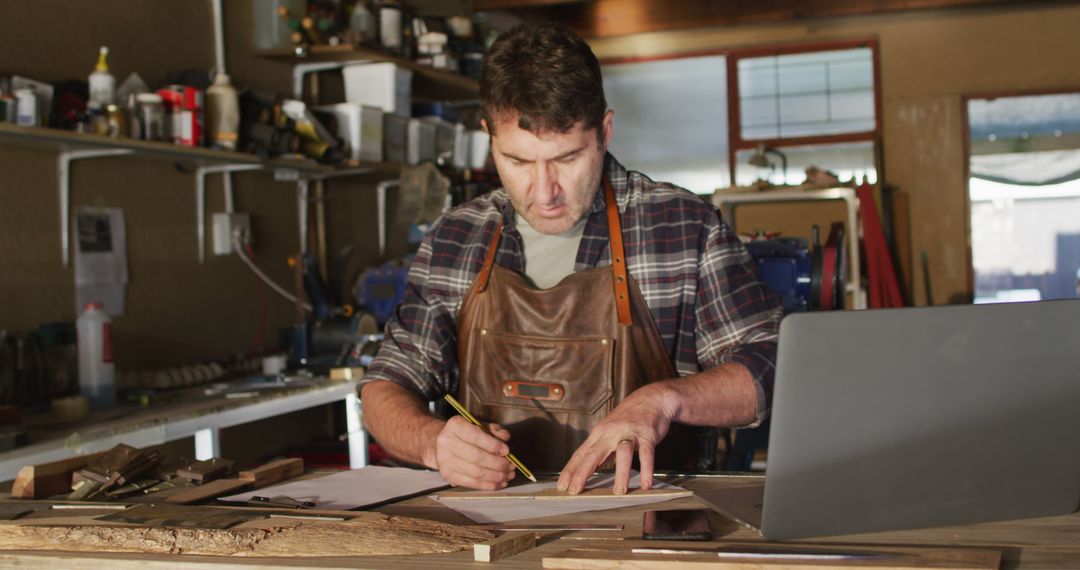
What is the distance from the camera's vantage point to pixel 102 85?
277 centimetres

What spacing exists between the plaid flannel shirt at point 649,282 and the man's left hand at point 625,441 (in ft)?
1.06

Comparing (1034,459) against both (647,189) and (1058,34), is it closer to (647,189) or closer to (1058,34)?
(647,189)

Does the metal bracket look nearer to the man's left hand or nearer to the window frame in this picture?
the window frame

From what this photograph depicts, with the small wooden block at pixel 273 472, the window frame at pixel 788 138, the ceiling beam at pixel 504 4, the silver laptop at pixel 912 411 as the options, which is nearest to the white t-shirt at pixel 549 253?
the small wooden block at pixel 273 472

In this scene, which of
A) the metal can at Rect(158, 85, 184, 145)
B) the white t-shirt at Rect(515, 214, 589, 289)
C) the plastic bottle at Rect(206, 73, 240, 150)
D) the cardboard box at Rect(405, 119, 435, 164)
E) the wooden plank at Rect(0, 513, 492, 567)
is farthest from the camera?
the cardboard box at Rect(405, 119, 435, 164)

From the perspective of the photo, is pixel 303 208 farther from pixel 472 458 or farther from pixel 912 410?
pixel 912 410

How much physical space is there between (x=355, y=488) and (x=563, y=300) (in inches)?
22.1

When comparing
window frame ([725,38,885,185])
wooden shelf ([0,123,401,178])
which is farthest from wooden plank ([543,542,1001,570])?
window frame ([725,38,885,185])

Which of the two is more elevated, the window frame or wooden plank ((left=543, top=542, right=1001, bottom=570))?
the window frame

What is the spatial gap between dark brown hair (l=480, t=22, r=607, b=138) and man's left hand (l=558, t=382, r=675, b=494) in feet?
1.69

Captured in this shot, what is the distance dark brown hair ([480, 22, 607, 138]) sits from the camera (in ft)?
5.61

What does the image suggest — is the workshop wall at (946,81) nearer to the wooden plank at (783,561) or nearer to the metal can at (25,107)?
the metal can at (25,107)

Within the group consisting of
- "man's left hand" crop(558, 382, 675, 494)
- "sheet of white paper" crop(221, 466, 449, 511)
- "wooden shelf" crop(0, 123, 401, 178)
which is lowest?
"sheet of white paper" crop(221, 466, 449, 511)

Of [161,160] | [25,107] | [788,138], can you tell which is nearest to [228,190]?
[161,160]
